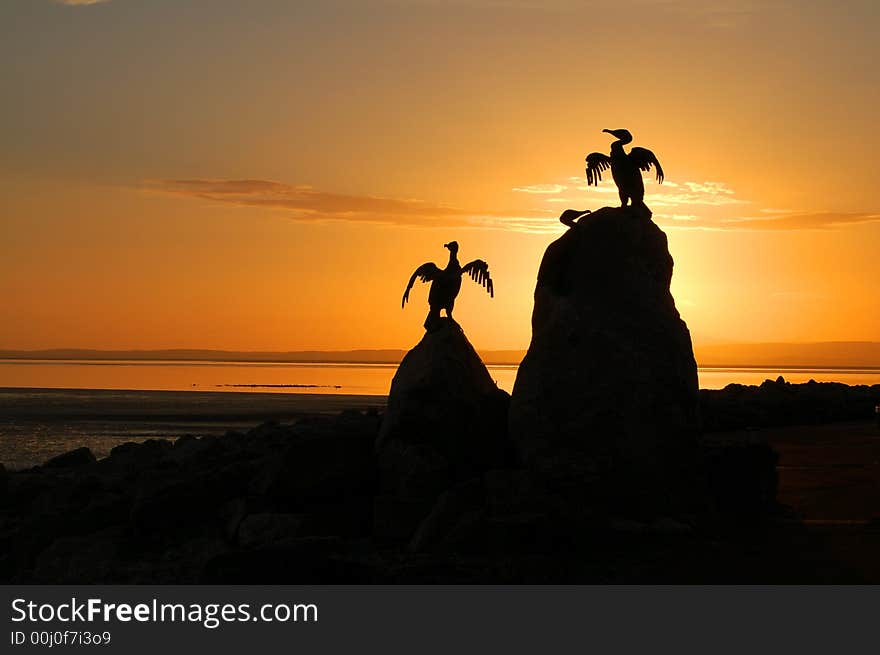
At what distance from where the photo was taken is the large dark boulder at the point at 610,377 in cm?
1562

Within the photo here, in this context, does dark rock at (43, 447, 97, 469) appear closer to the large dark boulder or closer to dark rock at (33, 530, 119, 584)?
dark rock at (33, 530, 119, 584)

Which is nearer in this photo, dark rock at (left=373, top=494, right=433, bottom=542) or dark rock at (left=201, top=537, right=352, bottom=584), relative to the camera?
dark rock at (left=201, top=537, right=352, bottom=584)

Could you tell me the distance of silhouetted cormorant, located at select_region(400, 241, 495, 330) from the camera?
1867cm

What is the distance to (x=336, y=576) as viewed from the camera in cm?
1284

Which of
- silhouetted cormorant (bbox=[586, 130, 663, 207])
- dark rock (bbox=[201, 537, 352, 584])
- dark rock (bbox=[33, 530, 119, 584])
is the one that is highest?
silhouetted cormorant (bbox=[586, 130, 663, 207])

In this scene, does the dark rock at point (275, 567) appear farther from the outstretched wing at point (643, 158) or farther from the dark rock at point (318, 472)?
the outstretched wing at point (643, 158)

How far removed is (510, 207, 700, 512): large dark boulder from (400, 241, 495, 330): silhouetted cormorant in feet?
6.02

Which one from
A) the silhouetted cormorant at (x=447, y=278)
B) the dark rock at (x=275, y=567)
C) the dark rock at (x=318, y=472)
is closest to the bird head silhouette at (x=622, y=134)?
the silhouetted cormorant at (x=447, y=278)

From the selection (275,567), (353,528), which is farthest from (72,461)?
(275,567)

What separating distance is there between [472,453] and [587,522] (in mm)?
3361

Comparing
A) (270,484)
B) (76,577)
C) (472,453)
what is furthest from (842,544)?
(76,577)

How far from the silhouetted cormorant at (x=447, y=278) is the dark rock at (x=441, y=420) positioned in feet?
2.87

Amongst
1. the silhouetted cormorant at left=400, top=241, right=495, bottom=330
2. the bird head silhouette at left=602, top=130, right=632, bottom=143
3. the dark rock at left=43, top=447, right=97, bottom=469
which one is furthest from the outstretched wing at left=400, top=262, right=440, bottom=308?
the dark rock at left=43, top=447, right=97, bottom=469
